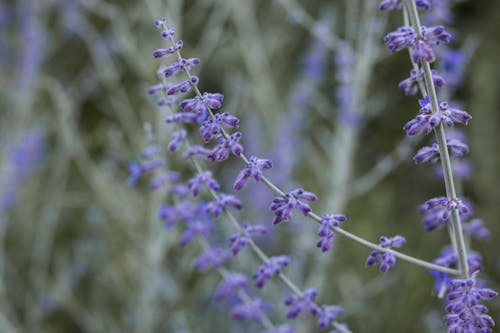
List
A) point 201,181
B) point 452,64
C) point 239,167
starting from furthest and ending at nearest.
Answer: point 239,167
point 452,64
point 201,181

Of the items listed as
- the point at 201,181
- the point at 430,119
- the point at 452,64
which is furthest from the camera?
the point at 452,64

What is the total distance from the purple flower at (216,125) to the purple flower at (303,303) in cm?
44

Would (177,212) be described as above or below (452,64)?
below

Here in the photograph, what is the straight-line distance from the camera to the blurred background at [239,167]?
2.41 metres

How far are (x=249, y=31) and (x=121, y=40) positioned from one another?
0.80 metres

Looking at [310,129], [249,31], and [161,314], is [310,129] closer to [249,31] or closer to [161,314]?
[249,31]

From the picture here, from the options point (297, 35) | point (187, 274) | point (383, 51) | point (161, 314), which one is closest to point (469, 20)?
point (383, 51)

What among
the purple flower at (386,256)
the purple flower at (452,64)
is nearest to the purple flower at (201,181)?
the purple flower at (386,256)

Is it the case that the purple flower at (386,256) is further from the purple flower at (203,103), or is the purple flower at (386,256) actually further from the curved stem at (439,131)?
the purple flower at (203,103)

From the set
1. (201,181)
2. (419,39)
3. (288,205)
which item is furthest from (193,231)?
(419,39)

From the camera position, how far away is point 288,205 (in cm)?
97

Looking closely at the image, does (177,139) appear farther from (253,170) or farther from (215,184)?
(253,170)

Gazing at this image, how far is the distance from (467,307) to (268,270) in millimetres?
391

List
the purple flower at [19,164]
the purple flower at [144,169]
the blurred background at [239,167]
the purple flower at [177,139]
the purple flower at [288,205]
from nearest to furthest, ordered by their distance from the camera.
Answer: the purple flower at [288,205] → the purple flower at [177,139] → the purple flower at [144,169] → the blurred background at [239,167] → the purple flower at [19,164]
